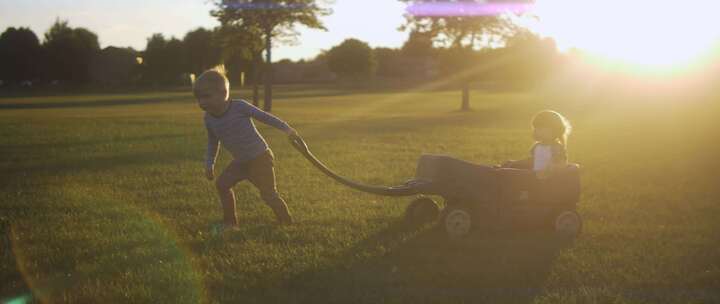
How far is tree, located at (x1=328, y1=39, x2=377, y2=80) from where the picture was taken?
146 m

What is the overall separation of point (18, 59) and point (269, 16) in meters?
70.4

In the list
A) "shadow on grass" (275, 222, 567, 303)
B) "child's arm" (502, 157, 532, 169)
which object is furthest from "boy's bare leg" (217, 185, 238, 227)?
"child's arm" (502, 157, 532, 169)

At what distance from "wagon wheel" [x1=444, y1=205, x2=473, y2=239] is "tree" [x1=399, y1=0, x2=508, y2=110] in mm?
36270

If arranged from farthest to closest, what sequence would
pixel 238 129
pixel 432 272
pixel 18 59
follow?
pixel 18 59, pixel 238 129, pixel 432 272

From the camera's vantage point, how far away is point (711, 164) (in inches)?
482

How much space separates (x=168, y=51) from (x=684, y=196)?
4047 inches

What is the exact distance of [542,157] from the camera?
22.1ft

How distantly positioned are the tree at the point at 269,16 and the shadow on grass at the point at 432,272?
109 feet

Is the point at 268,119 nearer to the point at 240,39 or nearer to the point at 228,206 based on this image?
the point at 228,206

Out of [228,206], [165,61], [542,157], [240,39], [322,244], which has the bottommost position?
[322,244]

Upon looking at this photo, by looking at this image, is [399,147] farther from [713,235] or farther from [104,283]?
[104,283]

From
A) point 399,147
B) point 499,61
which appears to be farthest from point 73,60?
point 399,147

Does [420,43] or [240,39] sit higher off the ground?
[420,43]

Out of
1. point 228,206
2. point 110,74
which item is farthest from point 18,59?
point 228,206
